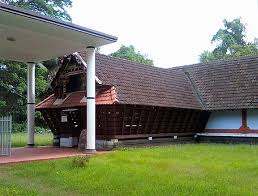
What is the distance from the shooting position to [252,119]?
2220cm

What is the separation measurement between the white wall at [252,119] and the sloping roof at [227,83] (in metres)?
0.90

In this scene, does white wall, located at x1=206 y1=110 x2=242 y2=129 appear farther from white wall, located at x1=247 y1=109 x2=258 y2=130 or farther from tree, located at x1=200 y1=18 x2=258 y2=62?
tree, located at x1=200 y1=18 x2=258 y2=62

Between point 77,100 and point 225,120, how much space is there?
9204 mm

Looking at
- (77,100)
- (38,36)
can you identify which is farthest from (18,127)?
(38,36)

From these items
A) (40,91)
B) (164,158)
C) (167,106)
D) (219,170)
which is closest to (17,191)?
(219,170)

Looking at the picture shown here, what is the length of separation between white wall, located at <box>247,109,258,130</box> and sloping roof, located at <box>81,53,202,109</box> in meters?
2.86

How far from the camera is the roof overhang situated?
13.4 m

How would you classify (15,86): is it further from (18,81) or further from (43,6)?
(43,6)

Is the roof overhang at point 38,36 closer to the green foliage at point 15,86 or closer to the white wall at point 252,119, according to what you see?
the white wall at point 252,119

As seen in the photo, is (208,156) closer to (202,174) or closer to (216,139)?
(202,174)

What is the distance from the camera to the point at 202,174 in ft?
36.0

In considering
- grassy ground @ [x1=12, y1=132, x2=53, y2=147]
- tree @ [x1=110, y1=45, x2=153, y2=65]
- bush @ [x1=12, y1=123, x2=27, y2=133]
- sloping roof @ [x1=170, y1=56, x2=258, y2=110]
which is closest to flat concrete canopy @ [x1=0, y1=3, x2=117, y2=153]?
grassy ground @ [x1=12, y1=132, x2=53, y2=147]

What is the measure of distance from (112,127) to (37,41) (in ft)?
17.2

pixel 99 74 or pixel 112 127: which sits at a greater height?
pixel 99 74
